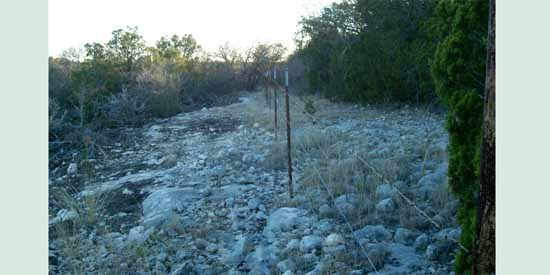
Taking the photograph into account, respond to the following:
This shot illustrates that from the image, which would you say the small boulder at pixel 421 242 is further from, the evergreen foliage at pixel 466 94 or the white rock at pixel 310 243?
the white rock at pixel 310 243

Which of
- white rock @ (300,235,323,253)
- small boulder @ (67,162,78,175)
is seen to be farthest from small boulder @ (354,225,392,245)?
small boulder @ (67,162,78,175)

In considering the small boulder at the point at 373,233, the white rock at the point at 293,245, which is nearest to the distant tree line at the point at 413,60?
the small boulder at the point at 373,233

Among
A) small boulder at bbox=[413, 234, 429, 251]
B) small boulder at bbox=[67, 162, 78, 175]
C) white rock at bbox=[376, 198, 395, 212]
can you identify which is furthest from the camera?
small boulder at bbox=[67, 162, 78, 175]

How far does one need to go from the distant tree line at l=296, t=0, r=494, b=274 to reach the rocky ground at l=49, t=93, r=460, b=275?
0.60 metres

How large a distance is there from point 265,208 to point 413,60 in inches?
277

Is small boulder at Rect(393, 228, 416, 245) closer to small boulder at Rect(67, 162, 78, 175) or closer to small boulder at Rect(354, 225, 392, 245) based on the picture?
small boulder at Rect(354, 225, 392, 245)

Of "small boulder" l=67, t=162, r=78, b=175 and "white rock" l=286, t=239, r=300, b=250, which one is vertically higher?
"small boulder" l=67, t=162, r=78, b=175

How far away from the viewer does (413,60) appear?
10.9 meters

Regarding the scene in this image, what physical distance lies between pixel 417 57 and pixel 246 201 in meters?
6.31

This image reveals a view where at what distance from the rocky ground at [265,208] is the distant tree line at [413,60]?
603 millimetres

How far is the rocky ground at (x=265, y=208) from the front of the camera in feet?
12.3

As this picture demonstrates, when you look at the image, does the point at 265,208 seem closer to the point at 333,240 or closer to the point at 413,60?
the point at 333,240

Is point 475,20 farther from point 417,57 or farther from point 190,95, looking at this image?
point 190,95

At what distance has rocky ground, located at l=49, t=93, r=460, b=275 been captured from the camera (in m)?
3.75
